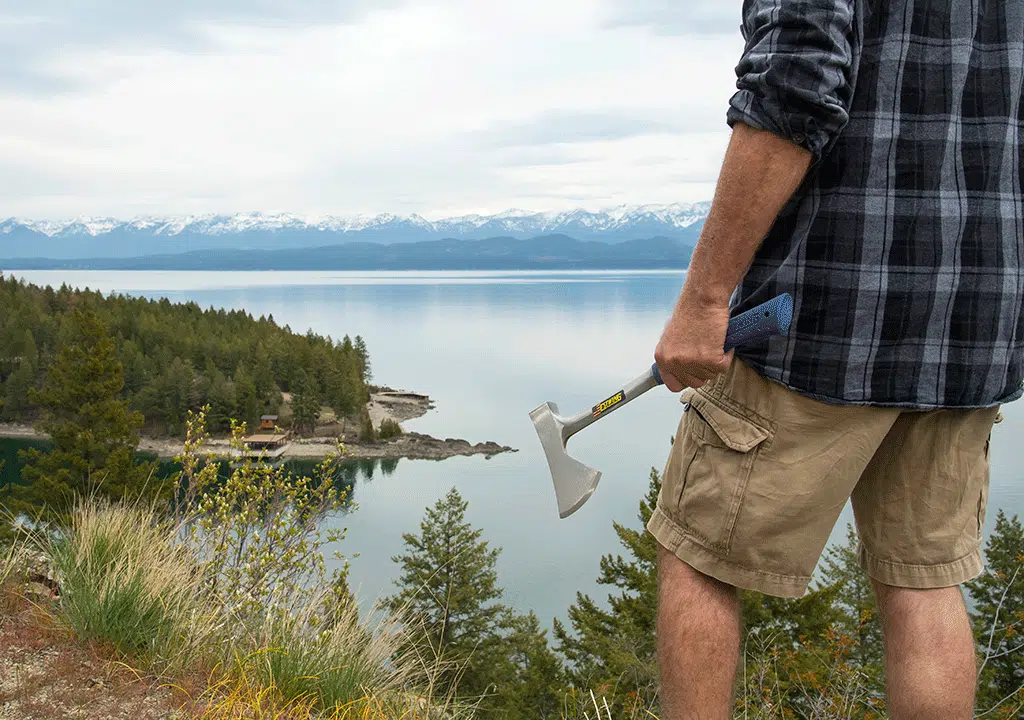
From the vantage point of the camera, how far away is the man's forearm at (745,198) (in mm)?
1237

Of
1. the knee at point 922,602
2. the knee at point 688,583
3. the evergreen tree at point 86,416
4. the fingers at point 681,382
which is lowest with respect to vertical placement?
the evergreen tree at point 86,416

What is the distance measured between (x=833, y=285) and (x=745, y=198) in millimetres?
202

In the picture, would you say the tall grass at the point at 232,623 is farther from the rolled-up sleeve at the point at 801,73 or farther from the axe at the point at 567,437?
the rolled-up sleeve at the point at 801,73

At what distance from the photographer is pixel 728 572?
137cm

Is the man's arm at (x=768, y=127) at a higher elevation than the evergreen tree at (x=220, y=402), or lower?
higher

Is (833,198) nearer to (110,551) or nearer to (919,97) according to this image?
(919,97)

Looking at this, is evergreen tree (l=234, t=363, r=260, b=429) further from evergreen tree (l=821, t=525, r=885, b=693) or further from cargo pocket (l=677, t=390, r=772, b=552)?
cargo pocket (l=677, t=390, r=772, b=552)

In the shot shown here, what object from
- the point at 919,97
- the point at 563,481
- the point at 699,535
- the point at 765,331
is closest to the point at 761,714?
the point at 563,481

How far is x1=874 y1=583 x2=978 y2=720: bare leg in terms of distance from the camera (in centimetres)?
146

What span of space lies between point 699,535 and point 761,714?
4.63ft

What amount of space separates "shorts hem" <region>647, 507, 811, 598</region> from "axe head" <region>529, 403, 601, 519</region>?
311 mm

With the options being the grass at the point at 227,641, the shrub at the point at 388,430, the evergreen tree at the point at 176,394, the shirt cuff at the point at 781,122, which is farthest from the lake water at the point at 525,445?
the evergreen tree at the point at 176,394

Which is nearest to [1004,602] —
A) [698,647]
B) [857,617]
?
[857,617]

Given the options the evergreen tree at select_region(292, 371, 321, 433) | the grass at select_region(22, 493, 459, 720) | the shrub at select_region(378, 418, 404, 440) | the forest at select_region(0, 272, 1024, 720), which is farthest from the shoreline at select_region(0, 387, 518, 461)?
the grass at select_region(22, 493, 459, 720)
